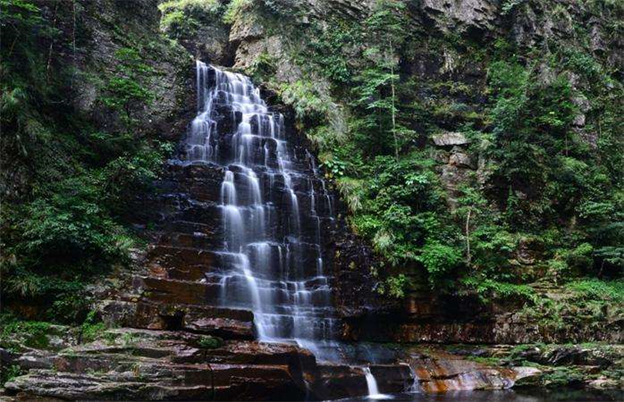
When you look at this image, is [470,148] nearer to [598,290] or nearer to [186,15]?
[598,290]

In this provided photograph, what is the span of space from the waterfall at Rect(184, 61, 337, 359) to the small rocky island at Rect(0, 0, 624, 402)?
0.27 feet

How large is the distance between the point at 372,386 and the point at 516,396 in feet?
11.3

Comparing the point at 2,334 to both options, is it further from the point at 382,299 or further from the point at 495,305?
the point at 495,305

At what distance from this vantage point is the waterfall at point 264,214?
43.3 feet

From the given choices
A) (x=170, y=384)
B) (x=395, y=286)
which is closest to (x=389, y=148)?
(x=395, y=286)

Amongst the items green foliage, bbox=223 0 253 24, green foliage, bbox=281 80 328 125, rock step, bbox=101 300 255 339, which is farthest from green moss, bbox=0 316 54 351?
green foliage, bbox=223 0 253 24

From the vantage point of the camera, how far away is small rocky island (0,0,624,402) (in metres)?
10.7

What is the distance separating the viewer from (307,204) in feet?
54.9

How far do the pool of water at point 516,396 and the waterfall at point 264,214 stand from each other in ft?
8.33

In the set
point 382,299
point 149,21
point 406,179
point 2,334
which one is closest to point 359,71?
point 406,179

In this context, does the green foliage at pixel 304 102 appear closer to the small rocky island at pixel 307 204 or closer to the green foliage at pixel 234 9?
the small rocky island at pixel 307 204

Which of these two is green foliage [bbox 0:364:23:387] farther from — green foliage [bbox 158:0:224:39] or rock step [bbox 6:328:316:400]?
green foliage [bbox 158:0:224:39]

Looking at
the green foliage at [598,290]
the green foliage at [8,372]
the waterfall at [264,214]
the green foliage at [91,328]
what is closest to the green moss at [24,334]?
the green foliage at [8,372]

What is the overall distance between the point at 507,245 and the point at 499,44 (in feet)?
43.0
